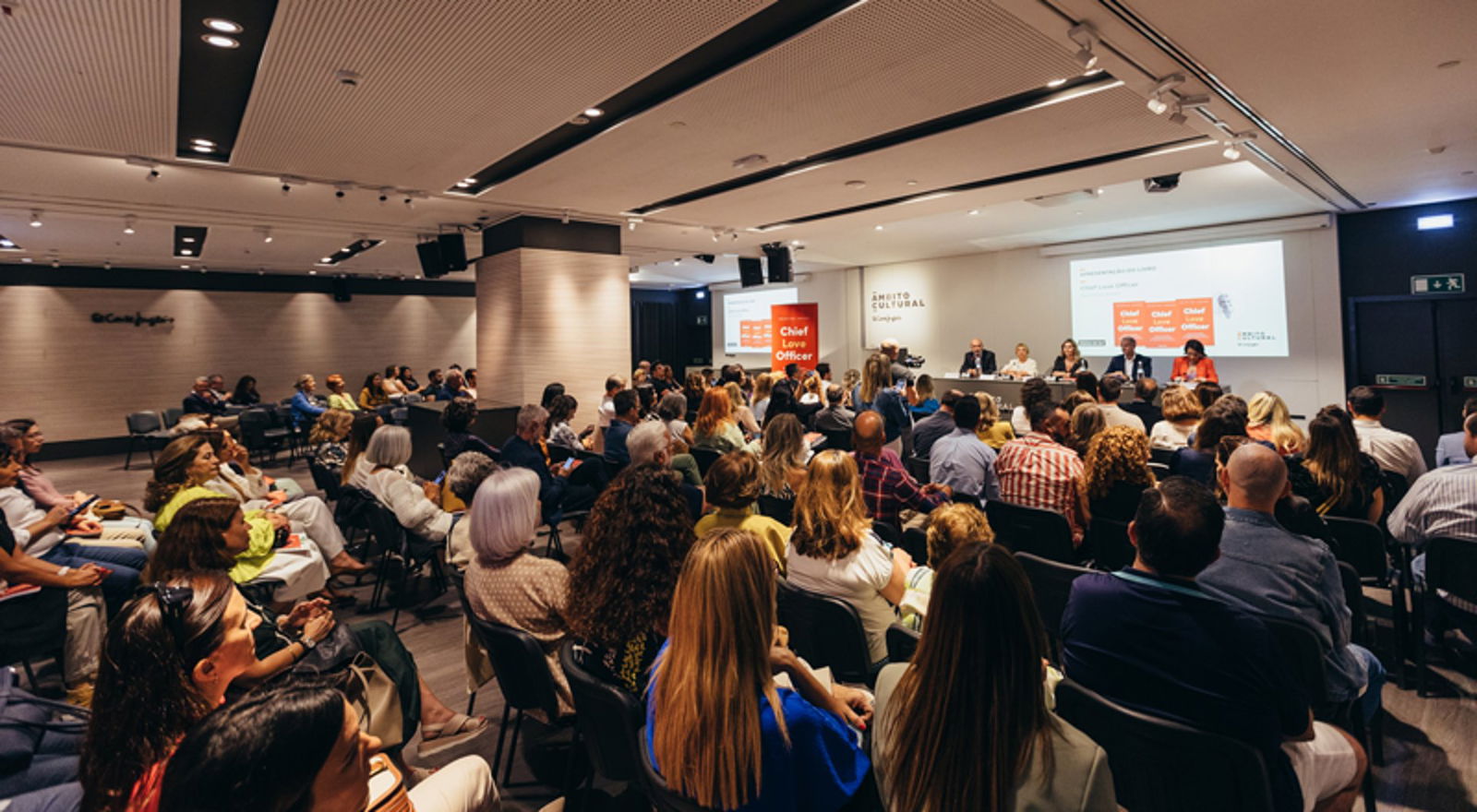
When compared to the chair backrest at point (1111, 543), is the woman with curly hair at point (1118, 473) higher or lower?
higher

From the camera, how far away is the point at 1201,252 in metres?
10.1

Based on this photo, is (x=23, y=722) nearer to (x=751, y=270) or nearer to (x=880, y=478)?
(x=880, y=478)

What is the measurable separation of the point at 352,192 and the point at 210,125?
211cm

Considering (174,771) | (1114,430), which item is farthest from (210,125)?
(1114,430)

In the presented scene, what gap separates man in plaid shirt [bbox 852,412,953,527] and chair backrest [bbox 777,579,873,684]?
1.16 metres

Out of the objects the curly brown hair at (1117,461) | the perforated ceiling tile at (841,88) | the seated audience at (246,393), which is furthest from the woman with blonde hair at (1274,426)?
the seated audience at (246,393)

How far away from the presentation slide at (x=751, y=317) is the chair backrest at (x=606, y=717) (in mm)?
15331

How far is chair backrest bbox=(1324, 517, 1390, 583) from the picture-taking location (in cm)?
321

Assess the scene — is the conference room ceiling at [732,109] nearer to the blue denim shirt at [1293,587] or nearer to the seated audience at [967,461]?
the seated audience at [967,461]

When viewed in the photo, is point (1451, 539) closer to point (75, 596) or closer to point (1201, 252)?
point (75, 596)

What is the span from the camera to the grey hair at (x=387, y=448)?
443cm

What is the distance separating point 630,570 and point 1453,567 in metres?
3.48

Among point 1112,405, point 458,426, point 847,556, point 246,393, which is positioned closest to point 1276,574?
point 847,556

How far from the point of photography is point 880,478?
12.0 feet
